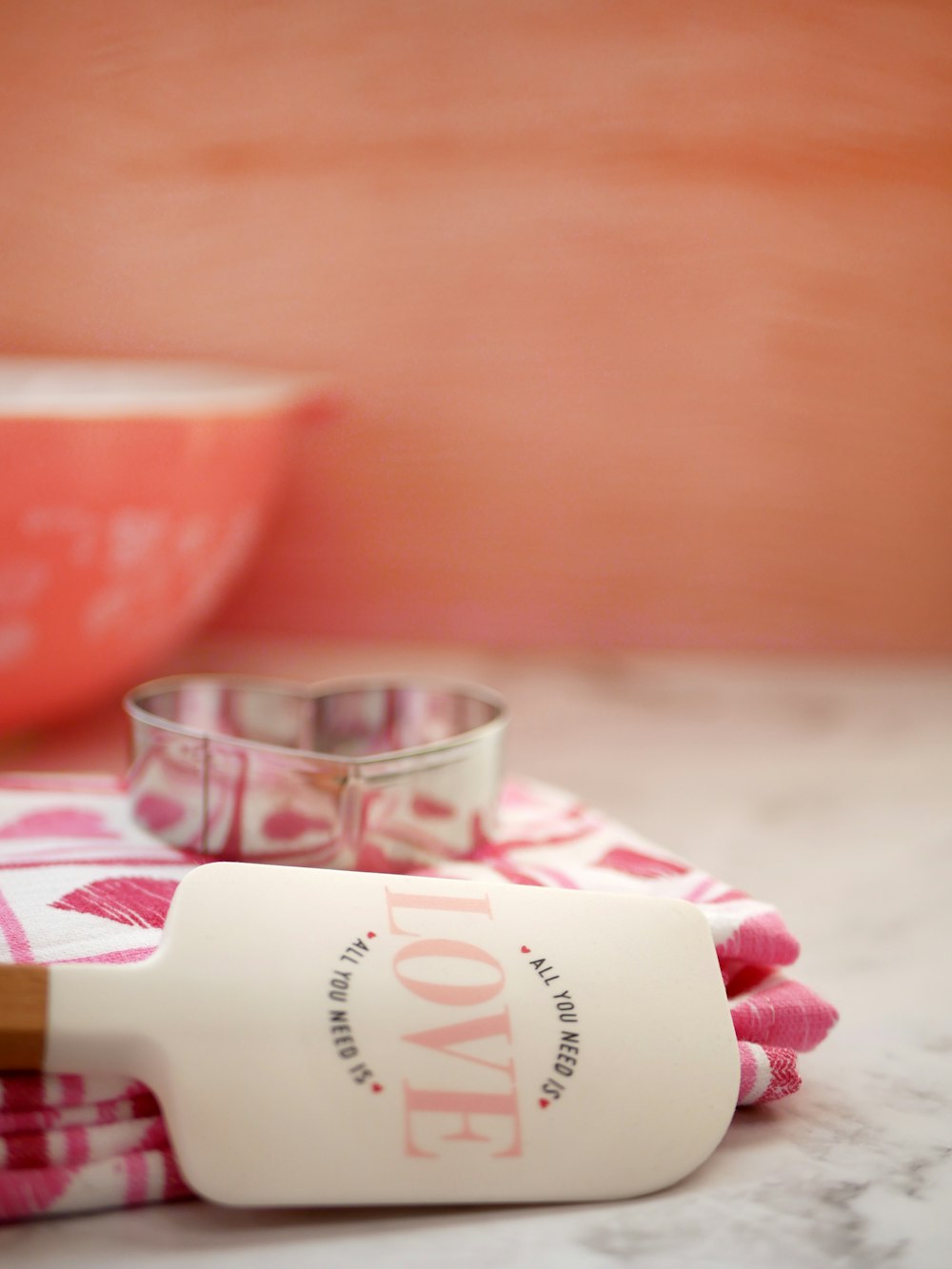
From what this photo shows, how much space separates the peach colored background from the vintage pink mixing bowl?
211mm

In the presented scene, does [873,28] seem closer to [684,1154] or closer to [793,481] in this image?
[793,481]

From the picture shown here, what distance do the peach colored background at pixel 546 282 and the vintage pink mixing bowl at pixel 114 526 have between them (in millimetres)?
211

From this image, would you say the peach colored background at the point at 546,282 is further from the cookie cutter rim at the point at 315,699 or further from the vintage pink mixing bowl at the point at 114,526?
the cookie cutter rim at the point at 315,699

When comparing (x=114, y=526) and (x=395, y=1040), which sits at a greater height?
(x=114, y=526)

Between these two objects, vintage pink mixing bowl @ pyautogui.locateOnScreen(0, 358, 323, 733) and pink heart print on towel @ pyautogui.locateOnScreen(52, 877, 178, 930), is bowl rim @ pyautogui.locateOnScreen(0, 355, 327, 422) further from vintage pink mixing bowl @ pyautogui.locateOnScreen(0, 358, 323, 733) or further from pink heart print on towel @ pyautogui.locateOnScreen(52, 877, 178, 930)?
pink heart print on towel @ pyautogui.locateOnScreen(52, 877, 178, 930)

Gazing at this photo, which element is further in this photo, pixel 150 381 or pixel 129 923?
pixel 150 381

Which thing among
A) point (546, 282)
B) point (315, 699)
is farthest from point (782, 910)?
point (546, 282)

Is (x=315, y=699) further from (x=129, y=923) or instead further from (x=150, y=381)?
(x=150, y=381)

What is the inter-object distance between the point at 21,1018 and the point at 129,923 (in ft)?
0.29

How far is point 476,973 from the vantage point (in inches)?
12.7

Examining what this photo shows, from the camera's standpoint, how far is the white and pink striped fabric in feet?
0.99

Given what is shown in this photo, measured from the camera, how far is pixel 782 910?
1.76 feet

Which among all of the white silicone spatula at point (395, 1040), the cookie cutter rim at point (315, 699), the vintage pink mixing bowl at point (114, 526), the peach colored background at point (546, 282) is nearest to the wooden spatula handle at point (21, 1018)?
the white silicone spatula at point (395, 1040)

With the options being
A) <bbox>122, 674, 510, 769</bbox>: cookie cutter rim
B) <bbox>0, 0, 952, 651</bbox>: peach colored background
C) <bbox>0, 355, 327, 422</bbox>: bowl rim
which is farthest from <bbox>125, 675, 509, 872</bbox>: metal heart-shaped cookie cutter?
<bbox>0, 0, 952, 651</bbox>: peach colored background
